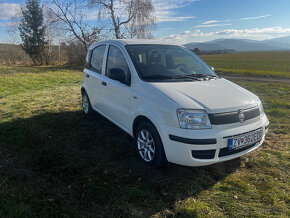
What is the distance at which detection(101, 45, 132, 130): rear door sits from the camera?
3.60 metres

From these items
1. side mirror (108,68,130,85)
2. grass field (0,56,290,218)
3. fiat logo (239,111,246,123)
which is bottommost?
grass field (0,56,290,218)

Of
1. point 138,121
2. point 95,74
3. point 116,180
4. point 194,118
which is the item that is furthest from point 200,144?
point 95,74

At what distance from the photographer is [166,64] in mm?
3854

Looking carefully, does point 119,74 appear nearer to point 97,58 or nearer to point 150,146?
point 150,146

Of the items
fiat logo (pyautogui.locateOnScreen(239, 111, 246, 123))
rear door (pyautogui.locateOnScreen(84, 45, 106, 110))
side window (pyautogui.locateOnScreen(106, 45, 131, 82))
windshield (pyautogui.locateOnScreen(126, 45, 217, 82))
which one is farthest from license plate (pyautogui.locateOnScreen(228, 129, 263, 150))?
rear door (pyautogui.locateOnScreen(84, 45, 106, 110))

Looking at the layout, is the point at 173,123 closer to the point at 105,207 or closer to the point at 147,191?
the point at 147,191

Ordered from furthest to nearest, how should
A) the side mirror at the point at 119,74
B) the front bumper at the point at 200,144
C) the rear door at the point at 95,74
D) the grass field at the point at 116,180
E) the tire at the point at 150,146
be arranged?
1. the rear door at the point at 95,74
2. the side mirror at the point at 119,74
3. the tire at the point at 150,146
4. the front bumper at the point at 200,144
5. the grass field at the point at 116,180

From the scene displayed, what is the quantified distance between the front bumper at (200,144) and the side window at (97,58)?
2.40 meters

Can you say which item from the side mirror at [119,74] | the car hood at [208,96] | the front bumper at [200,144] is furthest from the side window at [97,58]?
the front bumper at [200,144]

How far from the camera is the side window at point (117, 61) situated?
359 cm

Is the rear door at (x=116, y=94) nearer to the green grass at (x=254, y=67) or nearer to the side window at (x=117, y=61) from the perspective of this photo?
the side window at (x=117, y=61)

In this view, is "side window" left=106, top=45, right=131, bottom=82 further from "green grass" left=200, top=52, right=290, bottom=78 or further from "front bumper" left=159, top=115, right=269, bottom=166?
"green grass" left=200, top=52, right=290, bottom=78

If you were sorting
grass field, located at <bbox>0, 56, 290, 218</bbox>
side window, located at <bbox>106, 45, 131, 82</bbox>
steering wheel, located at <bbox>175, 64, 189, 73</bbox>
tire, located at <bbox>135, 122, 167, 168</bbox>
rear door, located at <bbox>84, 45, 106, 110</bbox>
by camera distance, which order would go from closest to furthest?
grass field, located at <bbox>0, 56, 290, 218</bbox>
tire, located at <bbox>135, 122, 167, 168</bbox>
side window, located at <bbox>106, 45, 131, 82</bbox>
steering wheel, located at <bbox>175, 64, 189, 73</bbox>
rear door, located at <bbox>84, 45, 106, 110</bbox>

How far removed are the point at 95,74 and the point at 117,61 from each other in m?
0.98
